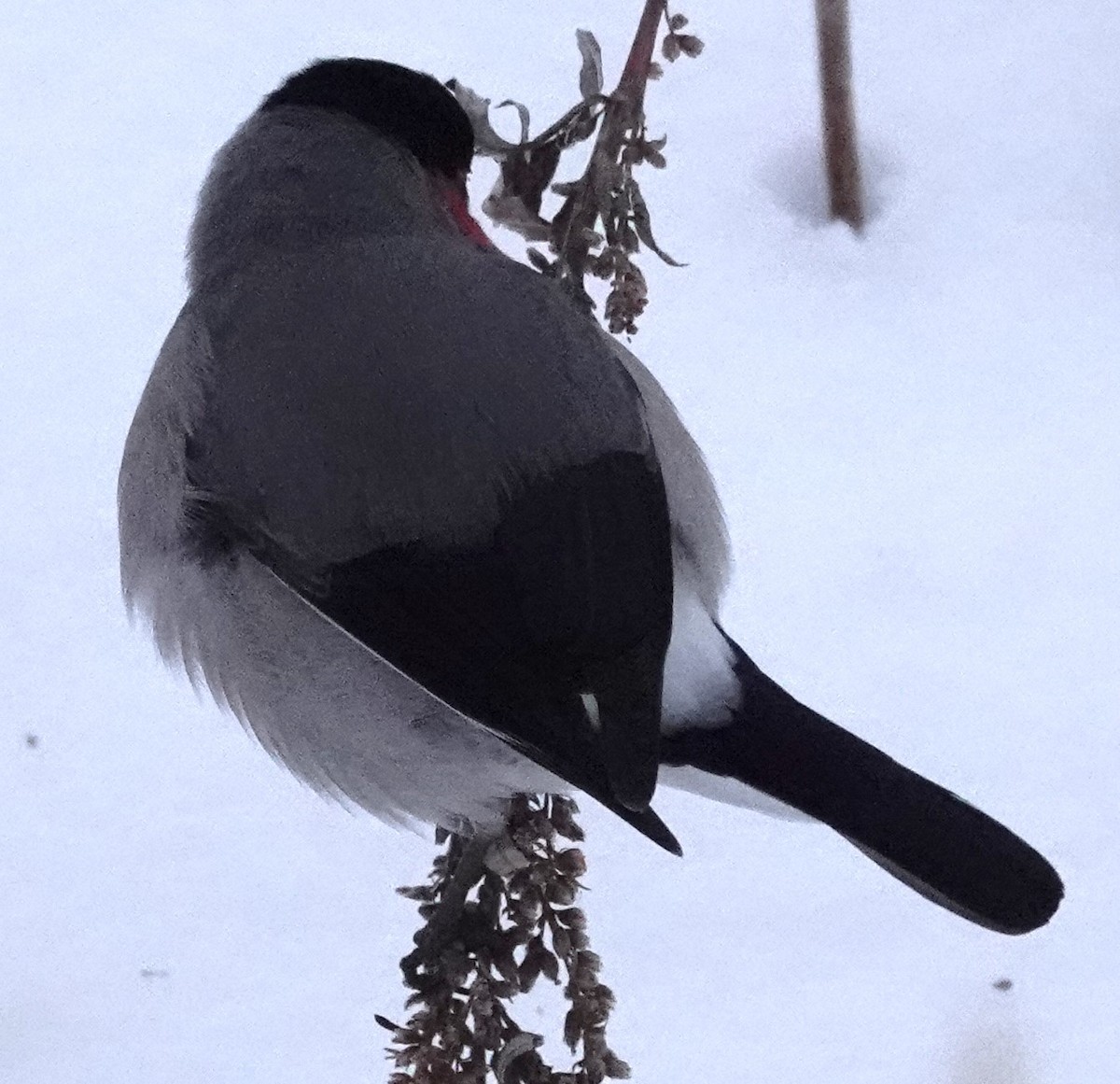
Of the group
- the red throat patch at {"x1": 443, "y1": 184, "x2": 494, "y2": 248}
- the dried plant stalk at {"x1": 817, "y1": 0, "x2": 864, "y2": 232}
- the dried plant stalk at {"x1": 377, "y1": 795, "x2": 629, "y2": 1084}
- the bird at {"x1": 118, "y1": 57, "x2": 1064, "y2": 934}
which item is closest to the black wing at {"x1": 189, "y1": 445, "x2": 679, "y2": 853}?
the bird at {"x1": 118, "y1": 57, "x2": 1064, "y2": 934}

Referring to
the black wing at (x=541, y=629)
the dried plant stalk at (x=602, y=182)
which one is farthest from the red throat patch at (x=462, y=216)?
the black wing at (x=541, y=629)

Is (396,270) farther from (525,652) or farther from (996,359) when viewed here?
(996,359)

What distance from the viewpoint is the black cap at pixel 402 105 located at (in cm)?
173

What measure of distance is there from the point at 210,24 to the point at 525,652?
1.70 m

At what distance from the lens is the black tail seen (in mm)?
1551

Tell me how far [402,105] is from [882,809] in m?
0.77

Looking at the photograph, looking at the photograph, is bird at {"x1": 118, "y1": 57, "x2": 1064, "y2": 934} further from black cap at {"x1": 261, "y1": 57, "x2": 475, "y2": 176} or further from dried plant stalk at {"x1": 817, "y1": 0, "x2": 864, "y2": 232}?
dried plant stalk at {"x1": 817, "y1": 0, "x2": 864, "y2": 232}

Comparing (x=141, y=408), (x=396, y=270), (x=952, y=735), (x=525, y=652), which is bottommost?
(x=952, y=735)

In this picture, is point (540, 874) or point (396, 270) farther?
point (396, 270)

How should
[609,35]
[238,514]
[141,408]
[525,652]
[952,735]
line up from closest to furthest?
[525,652] < [238,514] < [141,408] < [952,735] < [609,35]

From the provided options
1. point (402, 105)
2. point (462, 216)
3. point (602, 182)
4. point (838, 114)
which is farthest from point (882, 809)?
point (838, 114)

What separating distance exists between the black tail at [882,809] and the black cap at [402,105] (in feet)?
1.93

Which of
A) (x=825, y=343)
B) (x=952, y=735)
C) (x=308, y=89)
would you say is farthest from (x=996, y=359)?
(x=308, y=89)

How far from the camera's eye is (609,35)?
2734 mm
